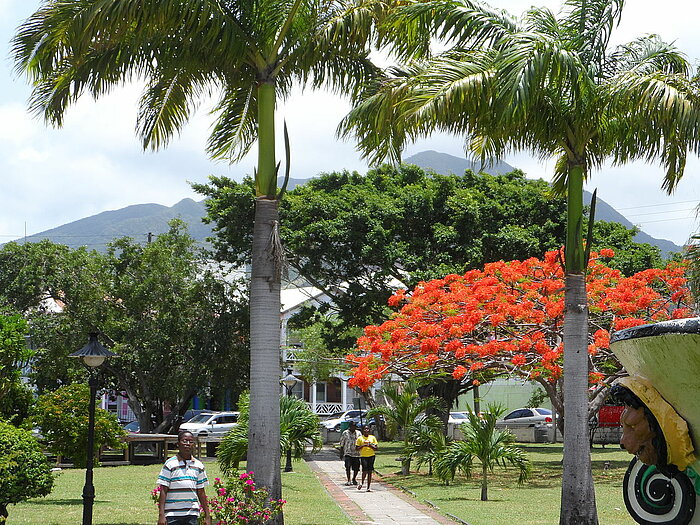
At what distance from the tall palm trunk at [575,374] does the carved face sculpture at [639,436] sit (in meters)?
9.11

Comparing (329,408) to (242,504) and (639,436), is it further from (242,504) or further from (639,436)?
(639,436)

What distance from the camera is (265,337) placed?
11164 mm

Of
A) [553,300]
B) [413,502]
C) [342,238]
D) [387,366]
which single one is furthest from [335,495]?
[342,238]

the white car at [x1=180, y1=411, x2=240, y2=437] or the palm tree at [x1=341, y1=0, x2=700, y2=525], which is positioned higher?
the palm tree at [x1=341, y1=0, x2=700, y2=525]

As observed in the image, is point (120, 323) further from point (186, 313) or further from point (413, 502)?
point (413, 502)

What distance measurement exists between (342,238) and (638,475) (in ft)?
87.1

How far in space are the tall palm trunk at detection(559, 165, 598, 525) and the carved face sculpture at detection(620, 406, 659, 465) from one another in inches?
359

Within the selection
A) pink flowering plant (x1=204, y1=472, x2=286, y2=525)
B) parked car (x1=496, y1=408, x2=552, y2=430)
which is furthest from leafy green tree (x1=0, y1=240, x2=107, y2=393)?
pink flowering plant (x1=204, y1=472, x2=286, y2=525)

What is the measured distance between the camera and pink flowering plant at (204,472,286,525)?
1027 centimetres

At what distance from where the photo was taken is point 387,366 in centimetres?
2159

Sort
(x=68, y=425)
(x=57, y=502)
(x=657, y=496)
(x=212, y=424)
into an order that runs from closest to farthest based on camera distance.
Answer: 1. (x=657, y=496)
2. (x=57, y=502)
3. (x=68, y=425)
4. (x=212, y=424)

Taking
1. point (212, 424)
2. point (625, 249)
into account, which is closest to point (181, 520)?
point (625, 249)

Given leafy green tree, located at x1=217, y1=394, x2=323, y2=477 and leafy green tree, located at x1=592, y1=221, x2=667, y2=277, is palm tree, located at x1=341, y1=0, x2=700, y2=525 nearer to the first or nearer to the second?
leafy green tree, located at x1=217, y1=394, x2=323, y2=477

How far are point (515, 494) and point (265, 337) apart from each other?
358 inches
